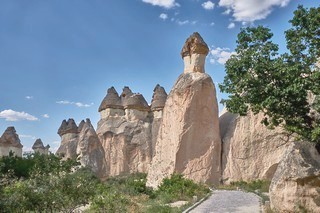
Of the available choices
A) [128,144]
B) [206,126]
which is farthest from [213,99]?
[128,144]

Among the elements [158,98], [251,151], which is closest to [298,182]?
[251,151]

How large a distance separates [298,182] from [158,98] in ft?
91.5

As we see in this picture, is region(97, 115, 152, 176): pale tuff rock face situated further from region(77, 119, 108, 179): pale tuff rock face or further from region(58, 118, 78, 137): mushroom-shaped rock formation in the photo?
region(58, 118, 78, 137): mushroom-shaped rock formation

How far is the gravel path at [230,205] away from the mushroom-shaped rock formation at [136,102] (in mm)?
22552

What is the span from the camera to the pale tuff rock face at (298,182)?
1040 centimetres

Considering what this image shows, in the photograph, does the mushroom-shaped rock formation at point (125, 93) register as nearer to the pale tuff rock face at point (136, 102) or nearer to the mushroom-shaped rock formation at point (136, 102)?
the pale tuff rock face at point (136, 102)

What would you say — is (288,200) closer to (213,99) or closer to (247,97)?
(247,97)

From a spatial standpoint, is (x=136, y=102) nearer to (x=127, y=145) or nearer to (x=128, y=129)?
(x=128, y=129)

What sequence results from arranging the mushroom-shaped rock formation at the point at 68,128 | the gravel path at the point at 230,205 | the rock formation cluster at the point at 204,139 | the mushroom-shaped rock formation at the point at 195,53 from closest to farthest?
the gravel path at the point at 230,205, the rock formation cluster at the point at 204,139, the mushroom-shaped rock formation at the point at 195,53, the mushroom-shaped rock formation at the point at 68,128

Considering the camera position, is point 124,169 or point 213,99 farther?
point 124,169

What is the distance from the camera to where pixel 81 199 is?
8445mm

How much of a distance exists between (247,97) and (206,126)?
38.4ft

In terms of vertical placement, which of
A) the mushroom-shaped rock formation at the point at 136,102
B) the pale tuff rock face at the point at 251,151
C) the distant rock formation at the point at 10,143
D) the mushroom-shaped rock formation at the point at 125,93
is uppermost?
the mushroom-shaped rock formation at the point at 125,93

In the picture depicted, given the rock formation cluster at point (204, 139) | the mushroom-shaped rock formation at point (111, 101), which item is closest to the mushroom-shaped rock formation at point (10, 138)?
the mushroom-shaped rock formation at point (111, 101)
